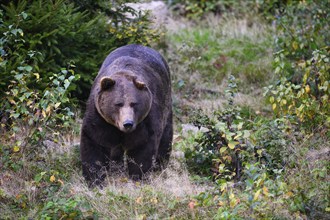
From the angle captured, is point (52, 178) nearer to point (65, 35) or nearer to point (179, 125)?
point (65, 35)

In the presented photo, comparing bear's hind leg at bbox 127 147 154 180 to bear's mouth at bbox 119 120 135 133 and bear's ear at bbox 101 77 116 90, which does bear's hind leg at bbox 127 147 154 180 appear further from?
bear's ear at bbox 101 77 116 90

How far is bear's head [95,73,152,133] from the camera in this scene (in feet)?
22.2

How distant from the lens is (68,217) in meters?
5.92

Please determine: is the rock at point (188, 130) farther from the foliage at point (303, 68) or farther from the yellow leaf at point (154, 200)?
the yellow leaf at point (154, 200)

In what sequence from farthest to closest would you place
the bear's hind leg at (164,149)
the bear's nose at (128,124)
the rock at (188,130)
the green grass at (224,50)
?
the green grass at (224,50)
the rock at (188,130)
the bear's hind leg at (164,149)
the bear's nose at (128,124)

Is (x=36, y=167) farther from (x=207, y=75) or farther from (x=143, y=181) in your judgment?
(x=207, y=75)

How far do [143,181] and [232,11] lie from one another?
9.05 metres

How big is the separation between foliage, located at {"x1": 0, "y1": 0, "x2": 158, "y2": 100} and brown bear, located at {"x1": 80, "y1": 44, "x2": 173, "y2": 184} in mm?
1036

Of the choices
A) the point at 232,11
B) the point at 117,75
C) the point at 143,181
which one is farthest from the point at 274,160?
the point at 232,11

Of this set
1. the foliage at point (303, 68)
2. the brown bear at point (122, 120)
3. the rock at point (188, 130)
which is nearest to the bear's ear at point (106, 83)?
the brown bear at point (122, 120)

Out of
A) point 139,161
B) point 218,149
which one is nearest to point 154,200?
point 139,161

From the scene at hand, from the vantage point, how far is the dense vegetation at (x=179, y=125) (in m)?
6.20

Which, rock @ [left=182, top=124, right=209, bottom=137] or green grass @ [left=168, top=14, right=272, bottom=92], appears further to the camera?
green grass @ [left=168, top=14, right=272, bottom=92]

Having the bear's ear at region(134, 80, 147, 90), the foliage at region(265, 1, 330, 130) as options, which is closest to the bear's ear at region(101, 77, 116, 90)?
the bear's ear at region(134, 80, 147, 90)
